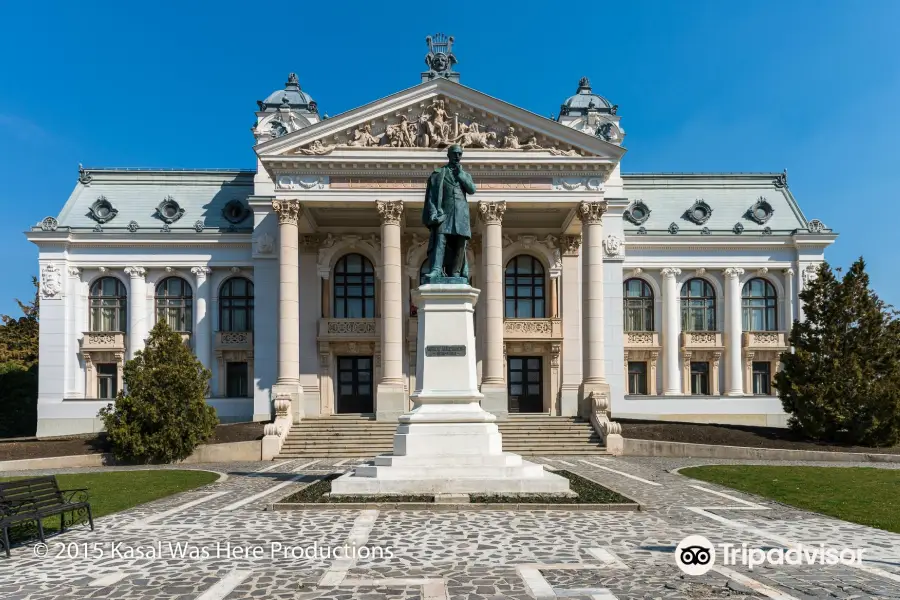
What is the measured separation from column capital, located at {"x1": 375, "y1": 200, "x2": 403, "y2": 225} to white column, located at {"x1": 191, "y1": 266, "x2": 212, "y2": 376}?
14560mm

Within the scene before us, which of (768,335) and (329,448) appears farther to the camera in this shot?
(768,335)

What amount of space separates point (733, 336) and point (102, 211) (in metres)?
41.3

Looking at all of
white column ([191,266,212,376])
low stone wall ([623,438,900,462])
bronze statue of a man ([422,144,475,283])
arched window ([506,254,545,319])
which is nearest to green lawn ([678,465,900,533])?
low stone wall ([623,438,900,462])

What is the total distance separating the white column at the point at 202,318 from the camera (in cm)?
4369

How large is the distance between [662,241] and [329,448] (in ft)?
88.1

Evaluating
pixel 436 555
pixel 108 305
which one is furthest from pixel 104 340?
pixel 436 555

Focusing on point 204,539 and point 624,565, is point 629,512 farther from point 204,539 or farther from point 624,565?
point 204,539

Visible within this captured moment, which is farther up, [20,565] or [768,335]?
[768,335]

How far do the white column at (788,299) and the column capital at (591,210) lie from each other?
18.0 m

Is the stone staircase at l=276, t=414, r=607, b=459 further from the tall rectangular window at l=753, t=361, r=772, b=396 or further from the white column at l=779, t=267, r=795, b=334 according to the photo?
the white column at l=779, t=267, r=795, b=334

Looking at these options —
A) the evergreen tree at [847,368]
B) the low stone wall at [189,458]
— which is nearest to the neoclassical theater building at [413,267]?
the low stone wall at [189,458]

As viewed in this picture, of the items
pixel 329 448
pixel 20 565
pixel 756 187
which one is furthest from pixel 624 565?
pixel 756 187

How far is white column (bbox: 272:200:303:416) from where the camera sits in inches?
1377

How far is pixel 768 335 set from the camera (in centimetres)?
4634
